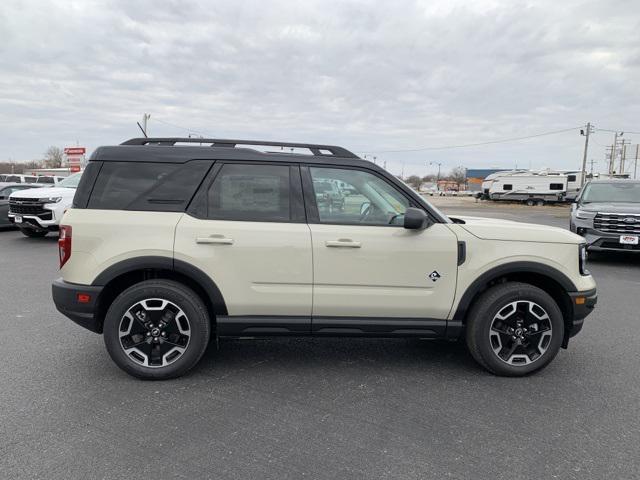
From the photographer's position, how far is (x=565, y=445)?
9.62ft

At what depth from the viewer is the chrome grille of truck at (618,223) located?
911 centimetres

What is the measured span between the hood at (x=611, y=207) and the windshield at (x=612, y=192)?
38 centimetres

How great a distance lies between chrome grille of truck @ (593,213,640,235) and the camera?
29.9 ft

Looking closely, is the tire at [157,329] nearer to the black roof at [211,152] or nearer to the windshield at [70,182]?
the black roof at [211,152]

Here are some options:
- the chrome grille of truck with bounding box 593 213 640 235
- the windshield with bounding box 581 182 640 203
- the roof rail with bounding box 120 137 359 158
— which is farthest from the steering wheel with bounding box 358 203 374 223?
the windshield with bounding box 581 182 640 203

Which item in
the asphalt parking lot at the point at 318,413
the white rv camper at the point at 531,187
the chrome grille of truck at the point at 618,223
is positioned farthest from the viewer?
the white rv camper at the point at 531,187

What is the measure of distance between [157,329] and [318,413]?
4.68ft

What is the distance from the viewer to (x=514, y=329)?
3.91 meters

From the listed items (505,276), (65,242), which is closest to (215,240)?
(65,242)

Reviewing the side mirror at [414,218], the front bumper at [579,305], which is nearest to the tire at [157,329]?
the side mirror at [414,218]

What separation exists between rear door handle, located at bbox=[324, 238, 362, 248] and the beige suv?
1cm

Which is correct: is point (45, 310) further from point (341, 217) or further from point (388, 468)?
point (388, 468)

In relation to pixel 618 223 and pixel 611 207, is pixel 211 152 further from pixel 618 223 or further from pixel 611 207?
pixel 611 207

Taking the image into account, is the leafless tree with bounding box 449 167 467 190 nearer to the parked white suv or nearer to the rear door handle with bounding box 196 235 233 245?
the parked white suv
